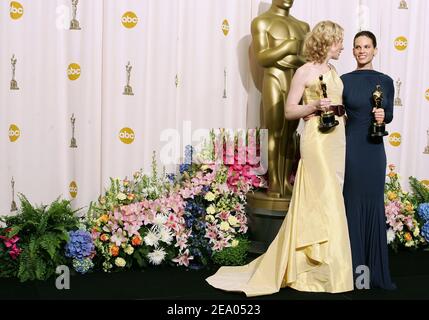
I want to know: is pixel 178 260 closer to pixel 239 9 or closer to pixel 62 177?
pixel 62 177

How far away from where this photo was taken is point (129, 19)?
12.8 feet

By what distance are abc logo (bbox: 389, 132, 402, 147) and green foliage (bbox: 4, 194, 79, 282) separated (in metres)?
2.90

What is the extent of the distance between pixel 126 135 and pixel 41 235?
3.42ft

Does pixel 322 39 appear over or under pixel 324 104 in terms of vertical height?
over

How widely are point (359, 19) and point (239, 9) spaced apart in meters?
1.11

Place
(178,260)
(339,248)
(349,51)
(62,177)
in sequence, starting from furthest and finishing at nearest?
1. (349,51)
2. (62,177)
3. (178,260)
4. (339,248)

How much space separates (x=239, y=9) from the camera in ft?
13.8

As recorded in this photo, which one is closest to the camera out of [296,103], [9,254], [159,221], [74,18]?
[296,103]

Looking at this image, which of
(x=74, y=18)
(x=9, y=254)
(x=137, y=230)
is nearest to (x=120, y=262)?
(x=137, y=230)

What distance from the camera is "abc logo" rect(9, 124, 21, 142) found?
368cm

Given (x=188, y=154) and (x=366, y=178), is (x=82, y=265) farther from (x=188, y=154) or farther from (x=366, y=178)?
(x=366, y=178)

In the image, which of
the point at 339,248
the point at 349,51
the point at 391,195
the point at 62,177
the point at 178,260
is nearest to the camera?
the point at 339,248

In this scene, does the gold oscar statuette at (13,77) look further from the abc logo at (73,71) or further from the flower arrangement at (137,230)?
the flower arrangement at (137,230)
